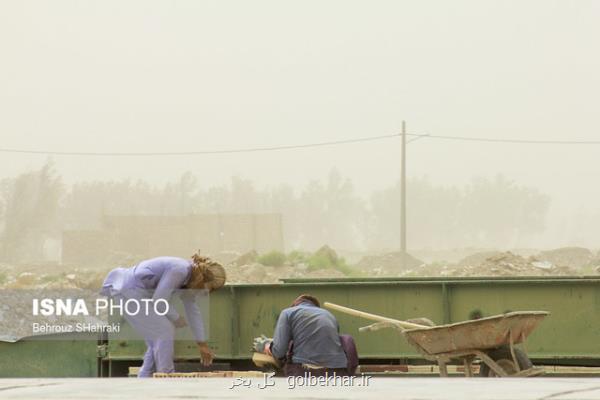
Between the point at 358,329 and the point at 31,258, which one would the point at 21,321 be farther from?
the point at 31,258

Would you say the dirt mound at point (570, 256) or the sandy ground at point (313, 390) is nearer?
the sandy ground at point (313, 390)

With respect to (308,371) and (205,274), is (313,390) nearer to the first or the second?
(308,371)

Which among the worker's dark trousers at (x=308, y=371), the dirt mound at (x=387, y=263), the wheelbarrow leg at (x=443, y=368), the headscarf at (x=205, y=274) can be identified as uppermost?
the headscarf at (x=205, y=274)

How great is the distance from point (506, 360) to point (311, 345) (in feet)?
7.14

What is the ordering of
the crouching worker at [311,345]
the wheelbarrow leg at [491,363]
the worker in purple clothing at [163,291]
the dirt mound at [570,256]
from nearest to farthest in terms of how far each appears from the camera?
1. the crouching worker at [311,345]
2. the wheelbarrow leg at [491,363]
3. the worker in purple clothing at [163,291]
4. the dirt mound at [570,256]

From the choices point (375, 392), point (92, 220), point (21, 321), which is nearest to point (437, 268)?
point (21, 321)

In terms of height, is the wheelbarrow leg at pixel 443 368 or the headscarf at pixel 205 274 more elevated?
the headscarf at pixel 205 274

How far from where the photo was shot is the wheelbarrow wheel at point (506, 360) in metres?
9.99

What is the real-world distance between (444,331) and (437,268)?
123ft

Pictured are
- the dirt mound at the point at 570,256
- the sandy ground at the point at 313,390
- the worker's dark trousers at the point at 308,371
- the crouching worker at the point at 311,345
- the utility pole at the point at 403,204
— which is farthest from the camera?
the utility pole at the point at 403,204

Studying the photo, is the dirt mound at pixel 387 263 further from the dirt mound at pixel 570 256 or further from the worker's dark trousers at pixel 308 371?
the worker's dark trousers at pixel 308 371

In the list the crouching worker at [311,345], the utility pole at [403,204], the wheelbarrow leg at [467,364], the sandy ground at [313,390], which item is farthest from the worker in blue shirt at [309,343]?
the utility pole at [403,204]

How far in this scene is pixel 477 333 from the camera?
9969 mm

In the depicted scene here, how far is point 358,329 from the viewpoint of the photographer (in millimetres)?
11500
